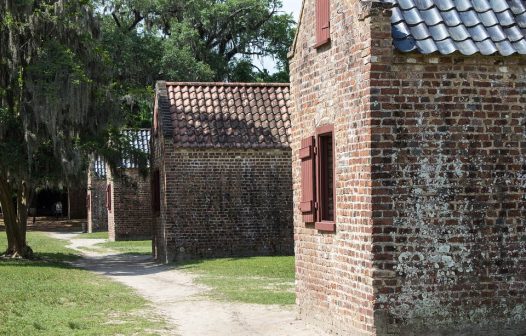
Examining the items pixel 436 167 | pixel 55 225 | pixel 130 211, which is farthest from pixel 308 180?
pixel 55 225

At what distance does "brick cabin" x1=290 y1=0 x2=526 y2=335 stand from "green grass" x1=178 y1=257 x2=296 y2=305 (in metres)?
5.19

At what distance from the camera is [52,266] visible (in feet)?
75.9

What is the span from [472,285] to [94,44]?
18380 mm

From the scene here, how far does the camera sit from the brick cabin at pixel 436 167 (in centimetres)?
883

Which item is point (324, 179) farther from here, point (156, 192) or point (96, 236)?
point (96, 236)

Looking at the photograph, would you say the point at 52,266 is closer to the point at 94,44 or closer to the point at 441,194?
the point at 94,44

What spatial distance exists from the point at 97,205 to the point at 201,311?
35.0 metres

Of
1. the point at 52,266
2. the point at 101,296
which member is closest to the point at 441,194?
the point at 101,296

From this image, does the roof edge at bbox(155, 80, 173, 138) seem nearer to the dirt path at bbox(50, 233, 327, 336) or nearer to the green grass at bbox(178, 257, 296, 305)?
the green grass at bbox(178, 257, 296, 305)

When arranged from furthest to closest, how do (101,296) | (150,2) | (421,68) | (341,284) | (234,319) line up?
1. (150,2)
2. (101,296)
3. (234,319)
4. (341,284)
5. (421,68)

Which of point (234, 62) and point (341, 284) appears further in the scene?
point (234, 62)

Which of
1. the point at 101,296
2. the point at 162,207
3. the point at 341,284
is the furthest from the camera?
the point at 162,207

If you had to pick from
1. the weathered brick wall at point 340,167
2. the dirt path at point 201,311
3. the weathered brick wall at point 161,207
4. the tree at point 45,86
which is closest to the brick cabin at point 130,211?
the weathered brick wall at point 161,207

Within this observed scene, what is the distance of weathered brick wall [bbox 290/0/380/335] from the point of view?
899 centimetres
